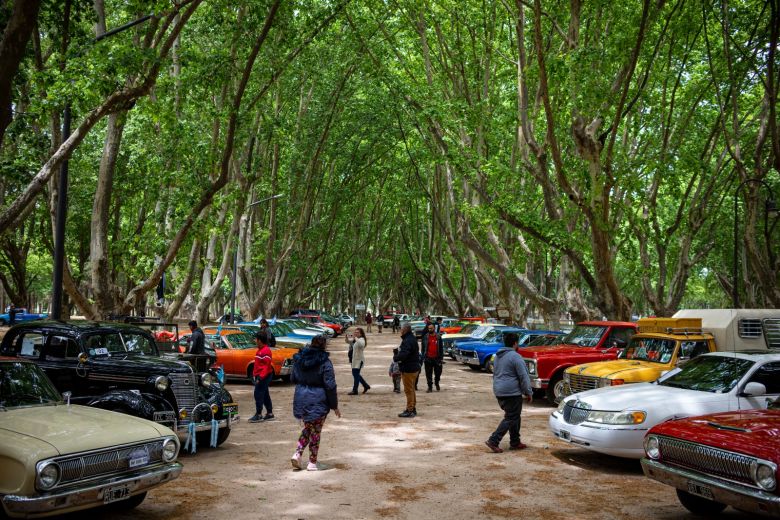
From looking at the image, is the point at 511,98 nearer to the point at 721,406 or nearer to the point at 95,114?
the point at 95,114

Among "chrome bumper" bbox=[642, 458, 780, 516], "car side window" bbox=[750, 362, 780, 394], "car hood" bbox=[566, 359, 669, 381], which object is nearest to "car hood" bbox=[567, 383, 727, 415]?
"car side window" bbox=[750, 362, 780, 394]

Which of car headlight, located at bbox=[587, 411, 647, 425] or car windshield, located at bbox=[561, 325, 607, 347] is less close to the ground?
car windshield, located at bbox=[561, 325, 607, 347]

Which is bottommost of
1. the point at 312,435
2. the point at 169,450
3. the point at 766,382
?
the point at 312,435

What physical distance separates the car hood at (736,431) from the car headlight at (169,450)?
15.3 feet

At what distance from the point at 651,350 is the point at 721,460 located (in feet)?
21.5

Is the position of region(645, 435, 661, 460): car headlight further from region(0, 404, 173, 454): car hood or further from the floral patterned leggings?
region(0, 404, 173, 454): car hood

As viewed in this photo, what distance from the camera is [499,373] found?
400 inches

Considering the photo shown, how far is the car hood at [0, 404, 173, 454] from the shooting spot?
19.5 feet

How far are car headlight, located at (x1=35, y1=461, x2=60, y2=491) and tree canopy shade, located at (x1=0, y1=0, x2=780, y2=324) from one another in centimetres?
444

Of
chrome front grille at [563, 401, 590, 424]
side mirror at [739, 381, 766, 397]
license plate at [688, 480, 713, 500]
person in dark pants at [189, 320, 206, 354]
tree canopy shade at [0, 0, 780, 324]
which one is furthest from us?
tree canopy shade at [0, 0, 780, 324]

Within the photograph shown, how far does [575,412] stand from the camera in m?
9.48

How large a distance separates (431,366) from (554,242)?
5.93 m

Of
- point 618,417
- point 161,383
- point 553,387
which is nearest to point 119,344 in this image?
point 161,383

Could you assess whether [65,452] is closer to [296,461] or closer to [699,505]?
[296,461]
